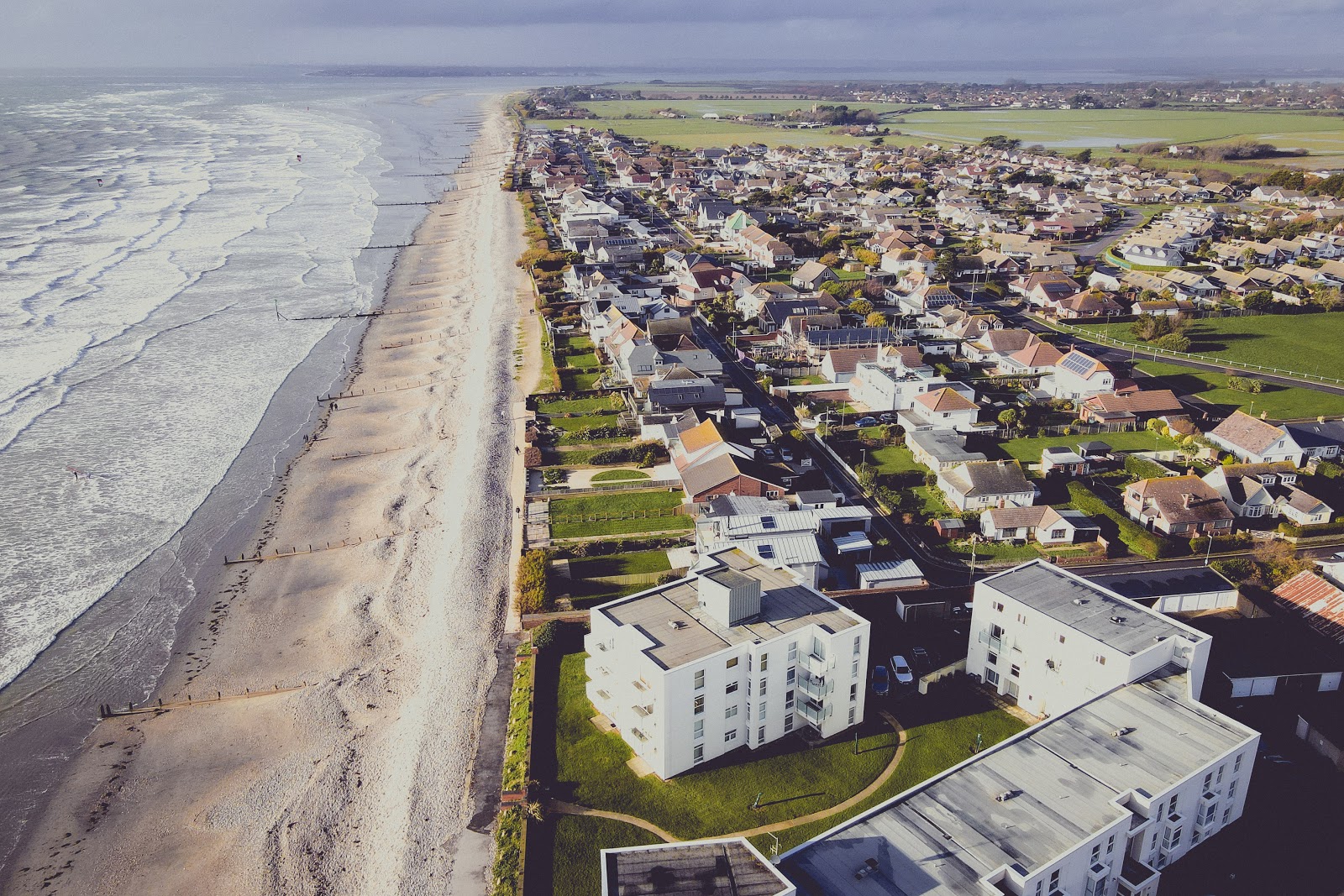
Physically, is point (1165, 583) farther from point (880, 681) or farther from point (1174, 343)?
point (1174, 343)

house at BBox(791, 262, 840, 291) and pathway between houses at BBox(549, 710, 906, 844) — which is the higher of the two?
house at BBox(791, 262, 840, 291)

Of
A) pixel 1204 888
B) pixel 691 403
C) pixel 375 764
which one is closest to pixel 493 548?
pixel 375 764

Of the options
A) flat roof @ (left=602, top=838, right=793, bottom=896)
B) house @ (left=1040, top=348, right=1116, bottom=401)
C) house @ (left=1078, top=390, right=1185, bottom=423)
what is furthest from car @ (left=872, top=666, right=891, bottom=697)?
house @ (left=1040, top=348, right=1116, bottom=401)

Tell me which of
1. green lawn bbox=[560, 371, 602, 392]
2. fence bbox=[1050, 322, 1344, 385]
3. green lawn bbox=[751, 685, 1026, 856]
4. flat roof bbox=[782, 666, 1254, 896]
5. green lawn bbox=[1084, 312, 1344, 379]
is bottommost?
green lawn bbox=[751, 685, 1026, 856]

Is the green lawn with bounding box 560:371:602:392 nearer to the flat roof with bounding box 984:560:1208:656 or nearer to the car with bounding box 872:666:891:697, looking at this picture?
the car with bounding box 872:666:891:697

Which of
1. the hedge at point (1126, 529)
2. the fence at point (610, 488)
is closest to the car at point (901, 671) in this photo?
the hedge at point (1126, 529)

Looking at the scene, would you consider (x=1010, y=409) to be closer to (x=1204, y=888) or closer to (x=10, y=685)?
(x=1204, y=888)
